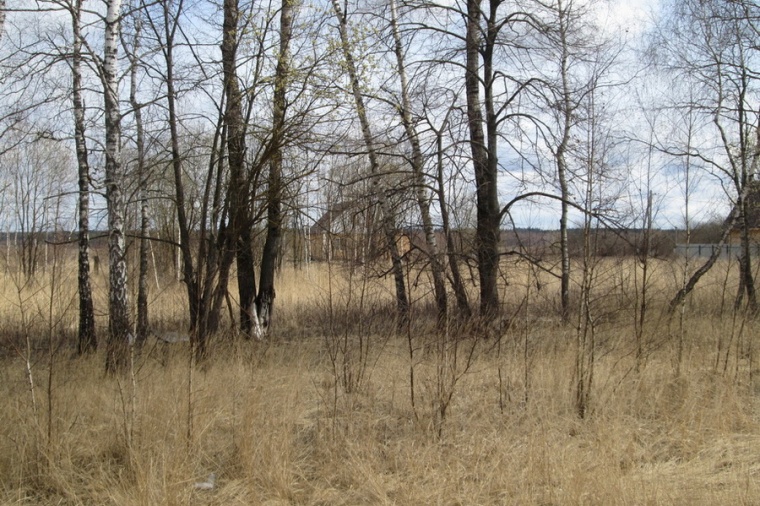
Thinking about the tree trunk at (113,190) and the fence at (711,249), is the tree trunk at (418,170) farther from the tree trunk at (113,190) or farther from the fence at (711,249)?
the tree trunk at (113,190)

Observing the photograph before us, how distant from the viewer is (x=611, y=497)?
3.45 meters

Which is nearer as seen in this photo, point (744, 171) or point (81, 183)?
point (81, 183)

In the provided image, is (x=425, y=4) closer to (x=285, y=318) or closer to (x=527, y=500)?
(x=285, y=318)

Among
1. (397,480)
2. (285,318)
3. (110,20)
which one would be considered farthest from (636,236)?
(285,318)

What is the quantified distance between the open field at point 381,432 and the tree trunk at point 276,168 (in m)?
1.93

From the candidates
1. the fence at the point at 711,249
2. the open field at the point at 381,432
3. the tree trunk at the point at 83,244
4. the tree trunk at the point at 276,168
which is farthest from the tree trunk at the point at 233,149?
the fence at the point at 711,249

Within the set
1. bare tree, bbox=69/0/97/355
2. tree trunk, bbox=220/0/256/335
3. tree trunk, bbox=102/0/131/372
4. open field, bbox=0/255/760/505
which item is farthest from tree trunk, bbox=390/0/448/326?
bare tree, bbox=69/0/97/355

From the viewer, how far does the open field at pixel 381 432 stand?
3.75 metres

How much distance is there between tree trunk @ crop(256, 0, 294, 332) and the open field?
1931mm

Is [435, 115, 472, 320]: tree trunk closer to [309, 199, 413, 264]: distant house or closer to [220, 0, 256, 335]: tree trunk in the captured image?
[309, 199, 413, 264]: distant house

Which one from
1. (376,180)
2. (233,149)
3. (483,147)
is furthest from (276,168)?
(483,147)

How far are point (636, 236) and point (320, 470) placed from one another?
476 centimetres

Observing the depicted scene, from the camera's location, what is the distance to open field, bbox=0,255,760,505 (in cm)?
Answer: 375

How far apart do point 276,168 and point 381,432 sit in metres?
4.39
